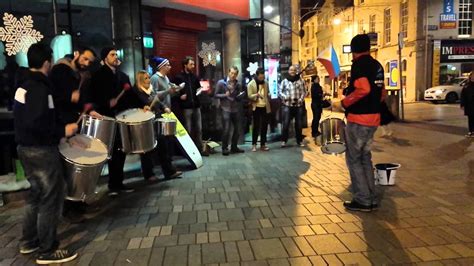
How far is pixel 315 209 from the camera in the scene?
5.16 metres

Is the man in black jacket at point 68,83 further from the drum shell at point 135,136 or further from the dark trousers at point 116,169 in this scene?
the dark trousers at point 116,169

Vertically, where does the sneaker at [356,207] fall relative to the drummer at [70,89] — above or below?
below

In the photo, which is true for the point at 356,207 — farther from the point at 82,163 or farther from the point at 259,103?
the point at 259,103

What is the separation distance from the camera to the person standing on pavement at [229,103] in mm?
8992

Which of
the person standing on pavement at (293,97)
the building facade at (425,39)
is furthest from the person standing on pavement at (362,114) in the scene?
the building facade at (425,39)

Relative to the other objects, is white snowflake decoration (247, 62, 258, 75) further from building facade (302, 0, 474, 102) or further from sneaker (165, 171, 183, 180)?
building facade (302, 0, 474, 102)

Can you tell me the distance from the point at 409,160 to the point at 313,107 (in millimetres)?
4007

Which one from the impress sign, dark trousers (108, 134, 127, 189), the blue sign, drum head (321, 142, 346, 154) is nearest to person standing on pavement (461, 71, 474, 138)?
drum head (321, 142, 346, 154)

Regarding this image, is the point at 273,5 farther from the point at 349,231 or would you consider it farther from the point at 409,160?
the point at 349,231

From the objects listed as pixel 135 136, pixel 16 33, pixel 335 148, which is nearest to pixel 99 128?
pixel 135 136

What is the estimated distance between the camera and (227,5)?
9.96m

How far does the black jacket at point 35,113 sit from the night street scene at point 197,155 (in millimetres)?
13

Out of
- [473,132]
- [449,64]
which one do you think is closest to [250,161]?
[473,132]

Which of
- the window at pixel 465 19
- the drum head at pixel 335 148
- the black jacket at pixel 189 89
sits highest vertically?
the window at pixel 465 19
